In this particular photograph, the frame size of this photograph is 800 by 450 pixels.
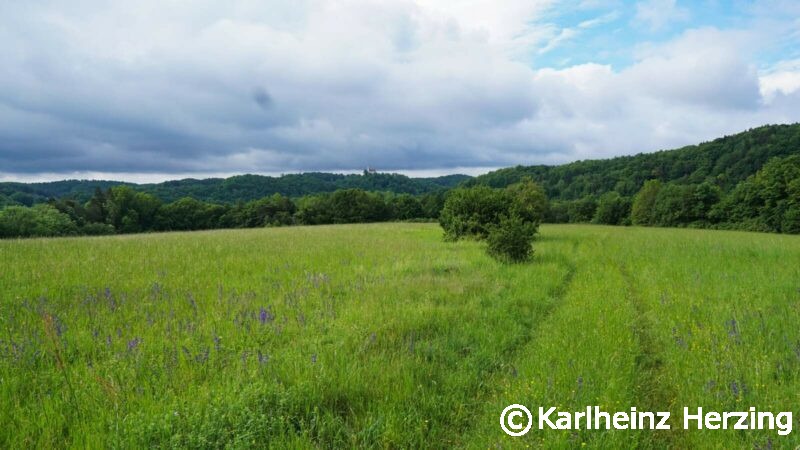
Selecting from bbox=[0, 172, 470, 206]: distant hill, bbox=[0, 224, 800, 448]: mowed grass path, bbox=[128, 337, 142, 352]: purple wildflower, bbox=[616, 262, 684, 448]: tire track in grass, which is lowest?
bbox=[616, 262, 684, 448]: tire track in grass

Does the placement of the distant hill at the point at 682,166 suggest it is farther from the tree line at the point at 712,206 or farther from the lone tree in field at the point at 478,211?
the lone tree in field at the point at 478,211

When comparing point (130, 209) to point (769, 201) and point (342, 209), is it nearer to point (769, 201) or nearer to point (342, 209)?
→ point (342, 209)

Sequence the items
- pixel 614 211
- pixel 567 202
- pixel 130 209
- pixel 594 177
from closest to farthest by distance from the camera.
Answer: pixel 130 209 < pixel 614 211 < pixel 567 202 < pixel 594 177

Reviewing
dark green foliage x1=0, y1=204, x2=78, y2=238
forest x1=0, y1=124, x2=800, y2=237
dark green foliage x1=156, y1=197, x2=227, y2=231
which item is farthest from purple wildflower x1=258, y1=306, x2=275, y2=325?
dark green foliage x1=156, y1=197, x2=227, y2=231

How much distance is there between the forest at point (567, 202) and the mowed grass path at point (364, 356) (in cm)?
1454

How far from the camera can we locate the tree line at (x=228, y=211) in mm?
66000

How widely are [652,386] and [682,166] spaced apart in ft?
383

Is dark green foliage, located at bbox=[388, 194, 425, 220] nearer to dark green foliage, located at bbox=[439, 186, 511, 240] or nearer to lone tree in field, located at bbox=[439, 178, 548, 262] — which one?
lone tree in field, located at bbox=[439, 178, 548, 262]

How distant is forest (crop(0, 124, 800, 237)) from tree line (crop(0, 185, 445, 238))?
20 centimetres

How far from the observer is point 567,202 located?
91.4 metres

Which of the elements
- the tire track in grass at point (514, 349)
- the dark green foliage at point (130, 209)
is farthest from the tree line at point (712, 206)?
the dark green foliage at point (130, 209)

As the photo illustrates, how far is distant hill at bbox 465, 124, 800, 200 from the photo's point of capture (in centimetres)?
8600

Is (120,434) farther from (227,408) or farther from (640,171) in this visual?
(640,171)

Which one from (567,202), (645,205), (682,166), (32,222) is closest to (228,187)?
(32,222)
